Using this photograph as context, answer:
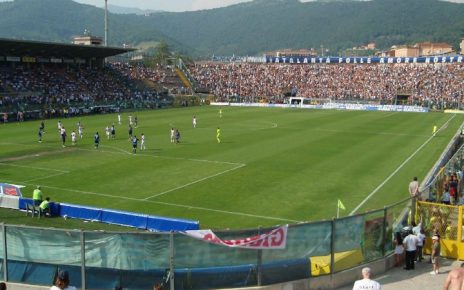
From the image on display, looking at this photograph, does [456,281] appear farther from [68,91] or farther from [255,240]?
[68,91]

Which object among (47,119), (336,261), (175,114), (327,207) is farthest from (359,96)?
(336,261)

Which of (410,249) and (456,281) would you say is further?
(410,249)

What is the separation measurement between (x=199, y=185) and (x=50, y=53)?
6225 cm

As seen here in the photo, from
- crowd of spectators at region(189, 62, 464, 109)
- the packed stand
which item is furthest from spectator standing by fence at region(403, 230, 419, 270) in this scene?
the packed stand

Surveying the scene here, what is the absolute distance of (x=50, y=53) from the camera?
82812 mm

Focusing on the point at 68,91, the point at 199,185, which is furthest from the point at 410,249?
the point at 68,91

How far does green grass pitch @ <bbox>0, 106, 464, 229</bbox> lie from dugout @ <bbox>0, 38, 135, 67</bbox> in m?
19.6

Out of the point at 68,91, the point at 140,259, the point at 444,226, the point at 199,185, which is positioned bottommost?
the point at 199,185

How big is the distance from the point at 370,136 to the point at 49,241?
43.0 metres

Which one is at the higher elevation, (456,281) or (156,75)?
(156,75)

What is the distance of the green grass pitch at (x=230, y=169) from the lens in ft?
83.0

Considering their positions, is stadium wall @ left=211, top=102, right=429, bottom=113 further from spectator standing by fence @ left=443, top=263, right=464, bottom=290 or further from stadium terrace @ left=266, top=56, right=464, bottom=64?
spectator standing by fence @ left=443, top=263, right=464, bottom=290

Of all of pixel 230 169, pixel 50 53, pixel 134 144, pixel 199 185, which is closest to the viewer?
pixel 199 185

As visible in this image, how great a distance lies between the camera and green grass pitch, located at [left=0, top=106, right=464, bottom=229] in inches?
996
